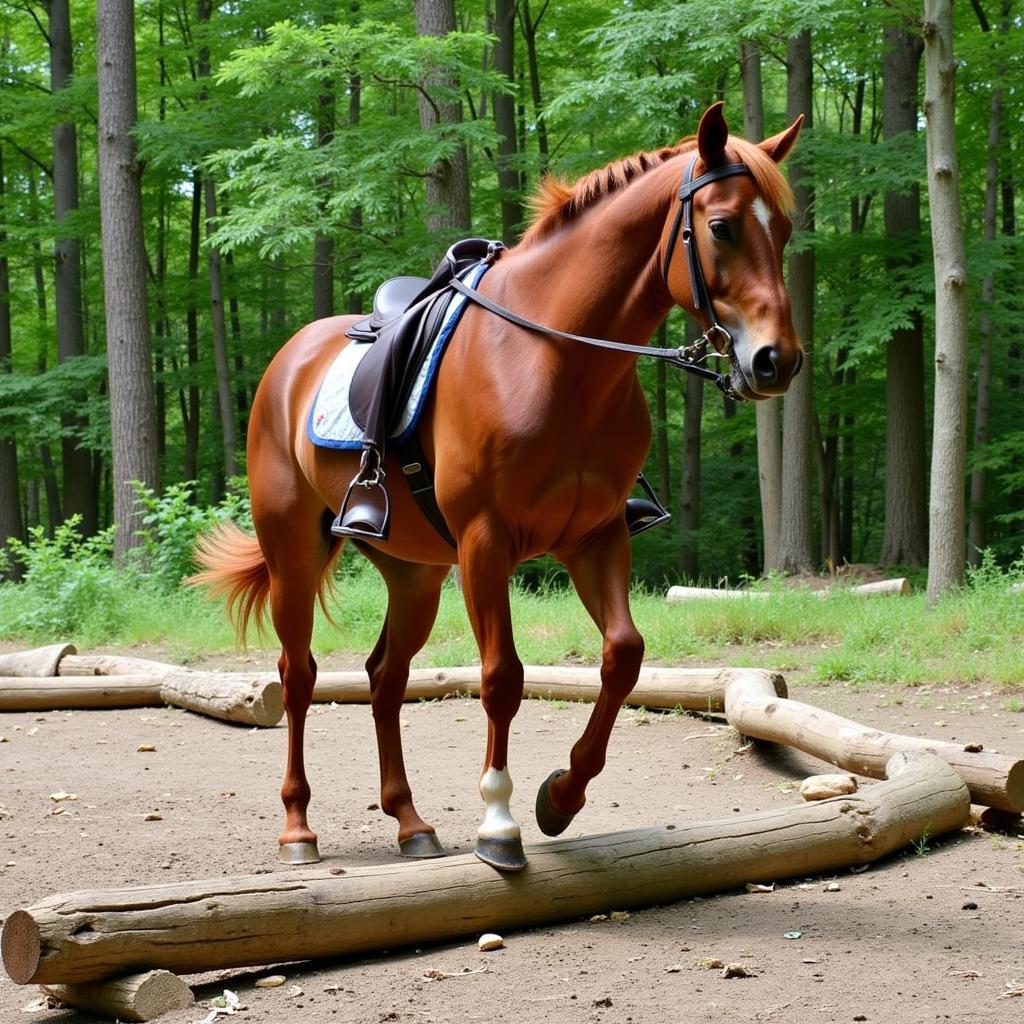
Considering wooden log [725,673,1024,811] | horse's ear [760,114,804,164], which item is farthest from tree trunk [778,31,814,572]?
horse's ear [760,114,804,164]

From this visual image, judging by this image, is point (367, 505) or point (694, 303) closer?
point (694, 303)

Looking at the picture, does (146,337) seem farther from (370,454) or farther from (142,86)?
(370,454)

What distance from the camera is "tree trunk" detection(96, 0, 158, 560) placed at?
15.7m

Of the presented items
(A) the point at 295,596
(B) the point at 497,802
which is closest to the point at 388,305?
(A) the point at 295,596

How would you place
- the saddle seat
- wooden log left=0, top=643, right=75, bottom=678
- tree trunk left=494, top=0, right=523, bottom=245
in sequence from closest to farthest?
1. the saddle seat
2. wooden log left=0, top=643, right=75, bottom=678
3. tree trunk left=494, top=0, right=523, bottom=245

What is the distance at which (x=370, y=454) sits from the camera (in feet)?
15.2

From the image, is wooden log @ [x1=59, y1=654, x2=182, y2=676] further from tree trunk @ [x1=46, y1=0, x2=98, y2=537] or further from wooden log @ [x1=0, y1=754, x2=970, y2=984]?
tree trunk @ [x1=46, y1=0, x2=98, y2=537]

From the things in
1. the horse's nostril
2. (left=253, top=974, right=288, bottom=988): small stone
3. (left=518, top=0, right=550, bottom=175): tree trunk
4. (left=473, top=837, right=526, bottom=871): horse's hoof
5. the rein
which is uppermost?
(left=518, top=0, right=550, bottom=175): tree trunk

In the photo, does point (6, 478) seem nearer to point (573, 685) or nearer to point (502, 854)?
point (573, 685)

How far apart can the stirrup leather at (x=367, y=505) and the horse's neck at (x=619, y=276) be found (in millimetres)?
917

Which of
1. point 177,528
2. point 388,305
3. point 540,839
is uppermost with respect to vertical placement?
point 388,305

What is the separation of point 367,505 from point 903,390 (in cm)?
1396

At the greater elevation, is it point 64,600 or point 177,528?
point 177,528

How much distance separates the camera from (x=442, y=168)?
14.3 metres
